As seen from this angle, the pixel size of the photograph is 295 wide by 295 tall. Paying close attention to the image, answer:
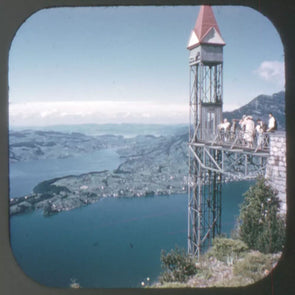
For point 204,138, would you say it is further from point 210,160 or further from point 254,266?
point 254,266

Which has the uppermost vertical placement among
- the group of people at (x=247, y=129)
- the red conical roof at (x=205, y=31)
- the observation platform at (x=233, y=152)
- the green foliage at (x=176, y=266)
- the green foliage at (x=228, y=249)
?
the red conical roof at (x=205, y=31)

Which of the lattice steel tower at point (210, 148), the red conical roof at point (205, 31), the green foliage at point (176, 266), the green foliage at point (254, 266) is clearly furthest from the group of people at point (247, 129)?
the green foliage at point (176, 266)

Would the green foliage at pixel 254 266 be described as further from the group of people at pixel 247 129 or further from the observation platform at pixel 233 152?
the group of people at pixel 247 129

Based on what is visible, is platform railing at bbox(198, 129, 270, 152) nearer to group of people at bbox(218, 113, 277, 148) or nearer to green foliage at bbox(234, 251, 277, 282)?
group of people at bbox(218, 113, 277, 148)

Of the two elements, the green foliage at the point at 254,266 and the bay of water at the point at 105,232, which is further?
the bay of water at the point at 105,232

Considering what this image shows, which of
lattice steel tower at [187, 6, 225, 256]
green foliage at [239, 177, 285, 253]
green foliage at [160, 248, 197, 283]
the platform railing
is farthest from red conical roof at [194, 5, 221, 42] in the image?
green foliage at [160, 248, 197, 283]

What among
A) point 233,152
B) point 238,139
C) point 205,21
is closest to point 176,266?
point 233,152

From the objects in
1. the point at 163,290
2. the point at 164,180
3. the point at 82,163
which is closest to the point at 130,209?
the point at 164,180
